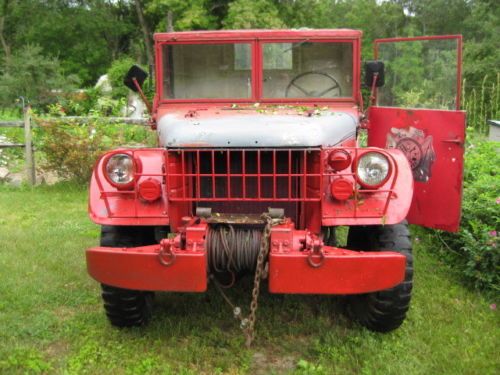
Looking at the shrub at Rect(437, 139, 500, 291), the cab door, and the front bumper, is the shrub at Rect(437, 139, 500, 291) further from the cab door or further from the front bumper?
the front bumper

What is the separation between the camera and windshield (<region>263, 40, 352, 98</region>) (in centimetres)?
503

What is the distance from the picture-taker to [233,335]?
4.03m

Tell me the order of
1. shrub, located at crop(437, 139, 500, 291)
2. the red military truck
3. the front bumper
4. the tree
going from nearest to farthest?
1. the front bumper
2. the red military truck
3. shrub, located at crop(437, 139, 500, 291)
4. the tree

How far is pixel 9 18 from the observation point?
33.1 m

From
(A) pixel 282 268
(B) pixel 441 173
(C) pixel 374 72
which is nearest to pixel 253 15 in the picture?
(C) pixel 374 72

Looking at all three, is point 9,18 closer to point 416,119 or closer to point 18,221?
point 18,221

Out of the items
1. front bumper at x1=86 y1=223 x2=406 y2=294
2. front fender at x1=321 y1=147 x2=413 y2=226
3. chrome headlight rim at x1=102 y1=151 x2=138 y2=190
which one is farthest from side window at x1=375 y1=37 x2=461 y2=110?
chrome headlight rim at x1=102 y1=151 x2=138 y2=190

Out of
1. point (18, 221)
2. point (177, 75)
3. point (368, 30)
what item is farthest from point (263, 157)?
point (368, 30)

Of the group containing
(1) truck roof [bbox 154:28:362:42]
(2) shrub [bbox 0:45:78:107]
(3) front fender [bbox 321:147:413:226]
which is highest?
(2) shrub [bbox 0:45:78:107]

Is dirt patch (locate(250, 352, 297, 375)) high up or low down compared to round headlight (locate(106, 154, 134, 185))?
down

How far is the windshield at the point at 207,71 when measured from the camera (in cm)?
504

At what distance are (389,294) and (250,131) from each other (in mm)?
1368

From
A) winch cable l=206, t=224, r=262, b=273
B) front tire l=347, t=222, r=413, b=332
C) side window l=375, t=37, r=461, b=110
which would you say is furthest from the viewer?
side window l=375, t=37, r=461, b=110

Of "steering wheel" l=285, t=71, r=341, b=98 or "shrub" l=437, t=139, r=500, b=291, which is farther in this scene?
"steering wheel" l=285, t=71, r=341, b=98
